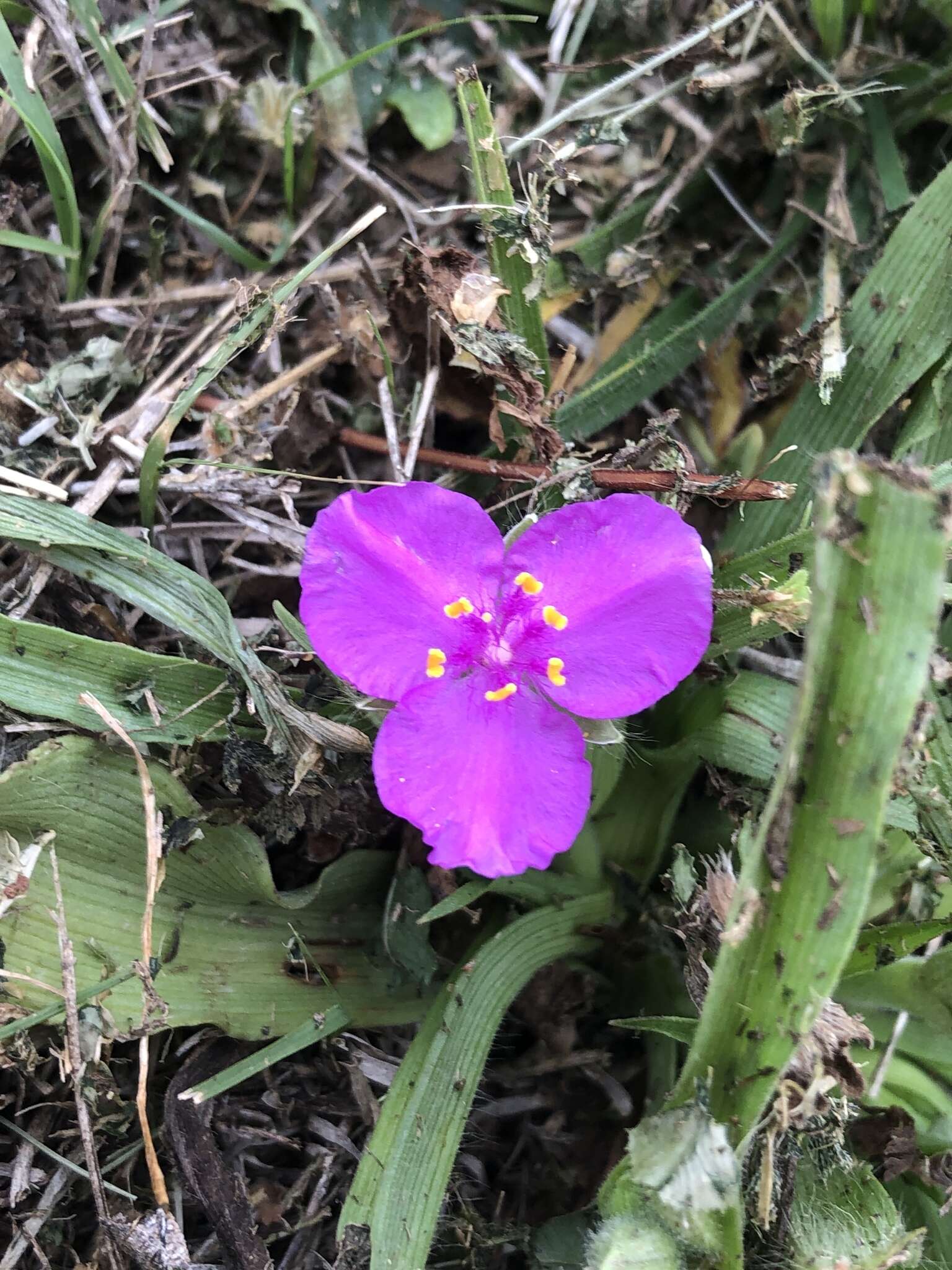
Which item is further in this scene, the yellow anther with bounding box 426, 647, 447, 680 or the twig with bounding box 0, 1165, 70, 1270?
the twig with bounding box 0, 1165, 70, 1270

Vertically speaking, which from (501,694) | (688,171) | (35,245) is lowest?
(501,694)

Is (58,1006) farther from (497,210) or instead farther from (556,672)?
(497,210)

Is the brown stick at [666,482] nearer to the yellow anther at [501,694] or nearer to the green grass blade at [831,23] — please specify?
the yellow anther at [501,694]

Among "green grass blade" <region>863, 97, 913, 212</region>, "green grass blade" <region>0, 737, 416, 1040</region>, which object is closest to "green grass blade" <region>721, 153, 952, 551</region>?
"green grass blade" <region>863, 97, 913, 212</region>

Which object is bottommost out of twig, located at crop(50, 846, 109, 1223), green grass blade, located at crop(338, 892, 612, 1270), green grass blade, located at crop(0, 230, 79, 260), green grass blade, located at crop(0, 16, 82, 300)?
green grass blade, located at crop(338, 892, 612, 1270)

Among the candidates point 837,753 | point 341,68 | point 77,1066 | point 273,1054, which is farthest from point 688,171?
point 77,1066

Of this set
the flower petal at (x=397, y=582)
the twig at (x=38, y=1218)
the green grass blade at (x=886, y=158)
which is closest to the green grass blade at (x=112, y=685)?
the flower petal at (x=397, y=582)

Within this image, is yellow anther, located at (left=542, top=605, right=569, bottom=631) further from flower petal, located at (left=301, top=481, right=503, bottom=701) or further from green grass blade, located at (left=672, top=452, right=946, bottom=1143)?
green grass blade, located at (left=672, top=452, right=946, bottom=1143)
